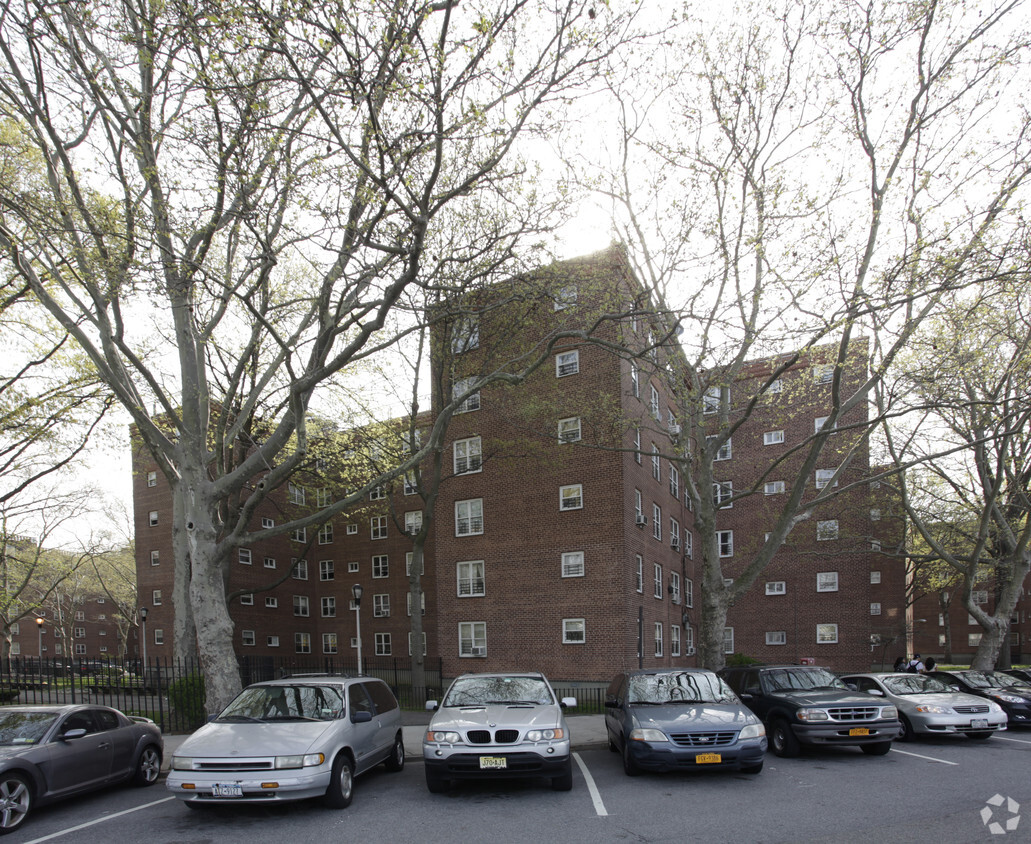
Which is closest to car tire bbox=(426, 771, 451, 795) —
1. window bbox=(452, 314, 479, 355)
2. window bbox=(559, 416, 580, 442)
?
window bbox=(452, 314, 479, 355)

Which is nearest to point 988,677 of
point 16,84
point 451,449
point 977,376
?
point 977,376

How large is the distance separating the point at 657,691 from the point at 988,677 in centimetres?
1117

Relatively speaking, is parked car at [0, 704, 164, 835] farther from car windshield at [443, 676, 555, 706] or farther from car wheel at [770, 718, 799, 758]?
car wheel at [770, 718, 799, 758]

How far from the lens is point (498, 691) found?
9961mm

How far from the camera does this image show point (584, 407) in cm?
2241

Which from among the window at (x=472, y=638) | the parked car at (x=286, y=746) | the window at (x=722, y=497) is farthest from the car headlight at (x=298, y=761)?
the window at (x=472, y=638)

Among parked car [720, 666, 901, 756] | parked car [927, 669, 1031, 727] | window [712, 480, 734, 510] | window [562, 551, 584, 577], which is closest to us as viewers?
parked car [720, 666, 901, 756]

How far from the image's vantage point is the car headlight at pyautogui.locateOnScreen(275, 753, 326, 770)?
7531 millimetres

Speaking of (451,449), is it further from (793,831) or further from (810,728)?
(793,831)

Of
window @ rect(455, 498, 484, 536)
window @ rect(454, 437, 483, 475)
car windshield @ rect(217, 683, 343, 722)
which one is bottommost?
car windshield @ rect(217, 683, 343, 722)

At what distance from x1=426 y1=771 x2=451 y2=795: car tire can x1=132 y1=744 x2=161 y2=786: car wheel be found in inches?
162

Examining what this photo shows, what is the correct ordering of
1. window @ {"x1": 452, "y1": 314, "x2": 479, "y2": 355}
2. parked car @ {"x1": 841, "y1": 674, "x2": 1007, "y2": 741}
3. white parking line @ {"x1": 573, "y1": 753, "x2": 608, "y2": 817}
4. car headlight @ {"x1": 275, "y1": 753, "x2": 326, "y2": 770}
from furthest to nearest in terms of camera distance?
1. window @ {"x1": 452, "y1": 314, "x2": 479, "y2": 355}
2. parked car @ {"x1": 841, "y1": 674, "x2": 1007, "y2": 741}
3. white parking line @ {"x1": 573, "y1": 753, "x2": 608, "y2": 817}
4. car headlight @ {"x1": 275, "y1": 753, "x2": 326, "y2": 770}

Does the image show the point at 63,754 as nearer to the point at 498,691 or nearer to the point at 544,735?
the point at 498,691

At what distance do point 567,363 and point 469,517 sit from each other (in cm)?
723
